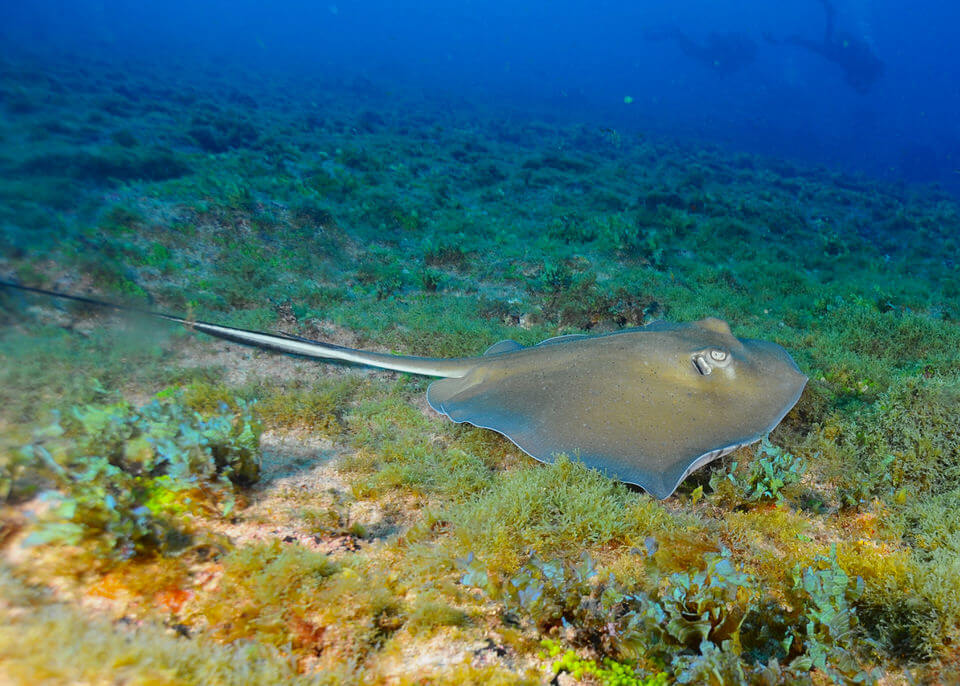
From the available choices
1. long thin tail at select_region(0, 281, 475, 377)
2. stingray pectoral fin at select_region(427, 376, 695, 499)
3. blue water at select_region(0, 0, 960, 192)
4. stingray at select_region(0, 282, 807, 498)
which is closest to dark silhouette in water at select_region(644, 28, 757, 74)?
blue water at select_region(0, 0, 960, 192)

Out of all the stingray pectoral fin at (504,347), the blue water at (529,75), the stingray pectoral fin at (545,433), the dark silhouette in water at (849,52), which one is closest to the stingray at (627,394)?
the stingray pectoral fin at (545,433)

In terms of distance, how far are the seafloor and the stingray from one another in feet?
0.65

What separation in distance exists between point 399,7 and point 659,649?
18799 cm

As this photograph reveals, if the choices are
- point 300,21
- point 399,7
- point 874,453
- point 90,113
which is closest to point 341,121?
point 90,113

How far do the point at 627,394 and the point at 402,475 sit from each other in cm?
159

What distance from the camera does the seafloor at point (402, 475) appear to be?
1.77 meters

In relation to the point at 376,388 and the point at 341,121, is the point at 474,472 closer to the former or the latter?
the point at 376,388

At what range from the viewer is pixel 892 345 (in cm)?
483

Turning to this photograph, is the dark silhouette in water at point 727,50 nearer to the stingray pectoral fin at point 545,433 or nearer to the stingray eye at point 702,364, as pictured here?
the stingray eye at point 702,364

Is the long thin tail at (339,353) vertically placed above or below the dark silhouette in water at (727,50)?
below

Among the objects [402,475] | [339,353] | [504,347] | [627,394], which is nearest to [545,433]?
[627,394]

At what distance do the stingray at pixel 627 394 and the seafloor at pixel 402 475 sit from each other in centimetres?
20

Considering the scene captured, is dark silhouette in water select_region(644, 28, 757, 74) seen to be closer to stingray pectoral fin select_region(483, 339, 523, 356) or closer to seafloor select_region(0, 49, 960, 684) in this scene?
seafloor select_region(0, 49, 960, 684)

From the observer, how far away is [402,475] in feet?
9.25
